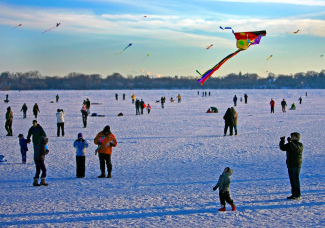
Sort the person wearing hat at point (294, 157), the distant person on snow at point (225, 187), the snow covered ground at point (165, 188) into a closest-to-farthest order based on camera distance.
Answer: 1. the snow covered ground at point (165, 188)
2. the distant person on snow at point (225, 187)
3. the person wearing hat at point (294, 157)

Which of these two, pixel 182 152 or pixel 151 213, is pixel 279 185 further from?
pixel 182 152

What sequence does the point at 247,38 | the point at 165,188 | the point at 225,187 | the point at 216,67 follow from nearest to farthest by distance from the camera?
the point at 225,187
the point at 165,188
the point at 216,67
the point at 247,38

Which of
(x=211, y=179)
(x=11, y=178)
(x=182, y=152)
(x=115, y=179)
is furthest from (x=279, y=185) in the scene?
(x=11, y=178)

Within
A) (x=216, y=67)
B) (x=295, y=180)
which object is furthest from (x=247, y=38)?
(x=295, y=180)

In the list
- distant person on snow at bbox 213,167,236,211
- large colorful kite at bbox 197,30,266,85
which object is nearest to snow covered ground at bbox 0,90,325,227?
distant person on snow at bbox 213,167,236,211

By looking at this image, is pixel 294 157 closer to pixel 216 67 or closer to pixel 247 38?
pixel 216 67

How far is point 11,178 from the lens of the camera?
337 inches

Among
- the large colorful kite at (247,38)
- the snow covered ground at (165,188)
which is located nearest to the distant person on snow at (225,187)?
the snow covered ground at (165,188)

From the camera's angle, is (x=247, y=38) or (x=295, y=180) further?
(x=247, y=38)

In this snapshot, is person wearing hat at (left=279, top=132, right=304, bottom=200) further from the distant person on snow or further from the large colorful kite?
the large colorful kite

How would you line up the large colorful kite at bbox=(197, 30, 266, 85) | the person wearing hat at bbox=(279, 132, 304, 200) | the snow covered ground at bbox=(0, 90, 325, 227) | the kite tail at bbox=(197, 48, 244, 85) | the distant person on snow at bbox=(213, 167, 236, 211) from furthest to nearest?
the large colorful kite at bbox=(197, 30, 266, 85) < the kite tail at bbox=(197, 48, 244, 85) < the person wearing hat at bbox=(279, 132, 304, 200) < the distant person on snow at bbox=(213, 167, 236, 211) < the snow covered ground at bbox=(0, 90, 325, 227)

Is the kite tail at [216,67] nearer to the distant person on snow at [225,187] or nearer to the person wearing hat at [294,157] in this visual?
the person wearing hat at [294,157]

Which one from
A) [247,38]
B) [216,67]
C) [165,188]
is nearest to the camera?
[165,188]

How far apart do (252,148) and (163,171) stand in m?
4.09
